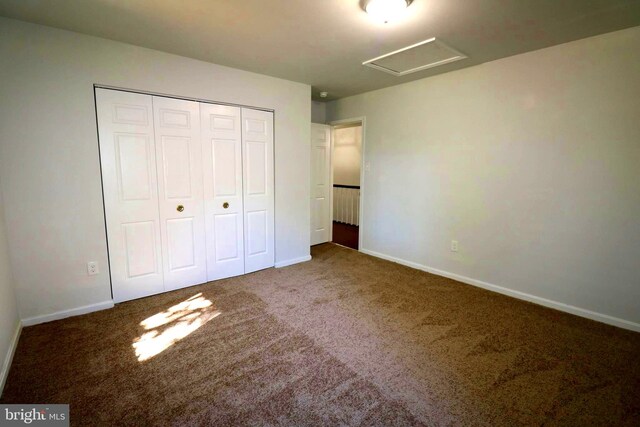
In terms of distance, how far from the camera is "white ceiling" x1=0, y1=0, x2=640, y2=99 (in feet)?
6.75

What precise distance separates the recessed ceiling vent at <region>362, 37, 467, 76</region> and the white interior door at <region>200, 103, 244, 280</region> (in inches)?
65.9

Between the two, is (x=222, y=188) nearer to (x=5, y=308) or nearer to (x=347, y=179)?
(x=5, y=308)

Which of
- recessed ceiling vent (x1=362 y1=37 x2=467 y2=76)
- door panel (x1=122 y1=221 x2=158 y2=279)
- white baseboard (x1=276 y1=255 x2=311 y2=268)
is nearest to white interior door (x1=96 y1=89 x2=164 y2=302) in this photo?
door panel (x1=122 y1=221 x2=158 y2=279)

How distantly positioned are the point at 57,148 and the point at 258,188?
6.26 ft

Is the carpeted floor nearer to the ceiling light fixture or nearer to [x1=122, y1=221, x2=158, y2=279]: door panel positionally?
[x1=122, y1=221, x2=158, y2=279]: door panel

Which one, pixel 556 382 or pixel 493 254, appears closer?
pixel 556 382

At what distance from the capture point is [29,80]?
7.78 feet

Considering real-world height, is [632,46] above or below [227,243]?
above

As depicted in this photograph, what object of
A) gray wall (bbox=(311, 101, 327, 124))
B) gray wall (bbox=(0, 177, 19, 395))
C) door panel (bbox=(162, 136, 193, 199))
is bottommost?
gray wall (bbox=(0, 177, 19, 395))

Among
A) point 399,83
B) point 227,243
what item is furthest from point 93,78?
point 399,83

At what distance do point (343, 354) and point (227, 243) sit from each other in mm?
2023

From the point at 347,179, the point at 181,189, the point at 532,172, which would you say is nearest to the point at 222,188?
the point at 181,189

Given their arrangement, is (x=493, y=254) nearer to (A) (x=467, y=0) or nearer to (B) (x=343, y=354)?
(B) (x=343, y=354)

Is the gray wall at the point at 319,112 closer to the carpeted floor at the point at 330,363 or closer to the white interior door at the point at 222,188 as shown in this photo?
the white interior door at the point at 222,188
